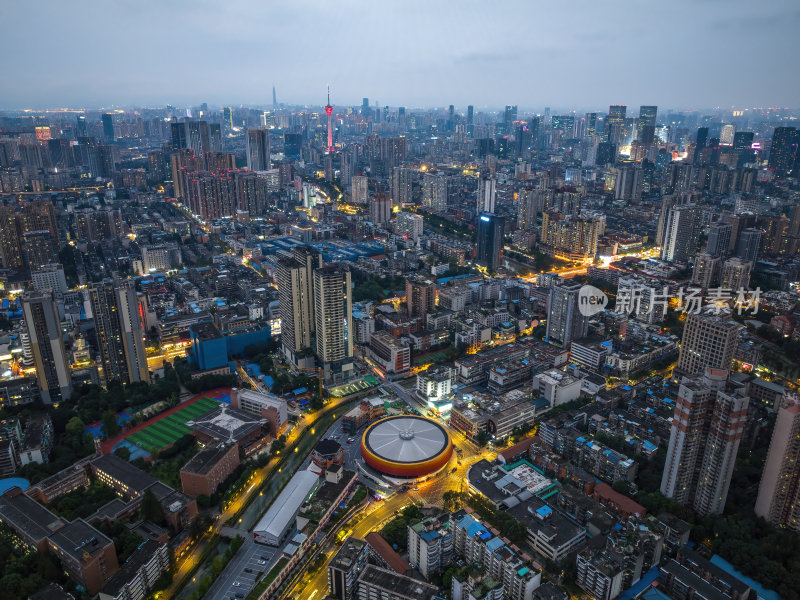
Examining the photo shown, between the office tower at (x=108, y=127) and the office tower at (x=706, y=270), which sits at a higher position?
the office tower at (x=108, y=127)

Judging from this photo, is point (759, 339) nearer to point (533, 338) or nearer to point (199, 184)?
point (533, 338)

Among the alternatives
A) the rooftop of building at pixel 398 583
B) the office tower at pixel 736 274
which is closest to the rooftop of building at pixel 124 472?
the rooftop of building at pixel 398 583

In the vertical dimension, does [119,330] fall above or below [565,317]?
above

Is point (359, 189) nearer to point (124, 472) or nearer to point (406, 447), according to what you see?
point (406, 447)

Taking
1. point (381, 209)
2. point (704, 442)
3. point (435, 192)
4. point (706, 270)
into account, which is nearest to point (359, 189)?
point (381, 209)

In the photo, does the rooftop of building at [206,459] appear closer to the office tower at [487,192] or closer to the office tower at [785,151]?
the office tower at [487,192]
